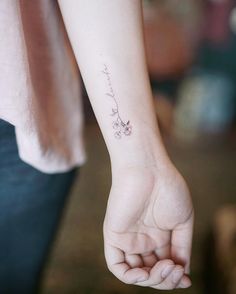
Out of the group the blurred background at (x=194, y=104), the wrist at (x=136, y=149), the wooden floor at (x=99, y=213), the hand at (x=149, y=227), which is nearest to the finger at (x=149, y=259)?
the hand at (x=149, y=227)

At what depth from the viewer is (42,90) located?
550 mm

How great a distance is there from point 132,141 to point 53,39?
18cm

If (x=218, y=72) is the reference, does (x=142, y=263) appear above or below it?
above

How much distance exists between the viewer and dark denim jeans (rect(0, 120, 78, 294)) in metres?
0.55

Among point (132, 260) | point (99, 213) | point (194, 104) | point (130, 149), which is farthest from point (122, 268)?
point (194, 104)

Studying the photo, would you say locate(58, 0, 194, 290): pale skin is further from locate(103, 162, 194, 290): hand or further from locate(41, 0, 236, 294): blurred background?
locate(41, 0, 236, 294): blurred background

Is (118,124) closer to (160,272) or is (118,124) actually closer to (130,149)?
(130,149)

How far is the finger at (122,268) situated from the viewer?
0.48 m

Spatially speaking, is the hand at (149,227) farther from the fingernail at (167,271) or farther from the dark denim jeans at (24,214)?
the dark denim jeans at (24,214)

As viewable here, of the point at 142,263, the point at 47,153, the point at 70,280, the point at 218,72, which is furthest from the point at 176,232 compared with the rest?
the point at 218,72

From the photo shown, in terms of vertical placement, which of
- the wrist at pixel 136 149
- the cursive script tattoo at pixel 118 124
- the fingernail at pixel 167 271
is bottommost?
the fingernail at pixel 167 271

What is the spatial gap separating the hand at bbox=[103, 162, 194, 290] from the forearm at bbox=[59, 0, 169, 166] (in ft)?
0.08

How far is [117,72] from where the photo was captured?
44cm

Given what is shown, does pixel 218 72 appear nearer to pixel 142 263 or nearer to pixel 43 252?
pixel 43 252
